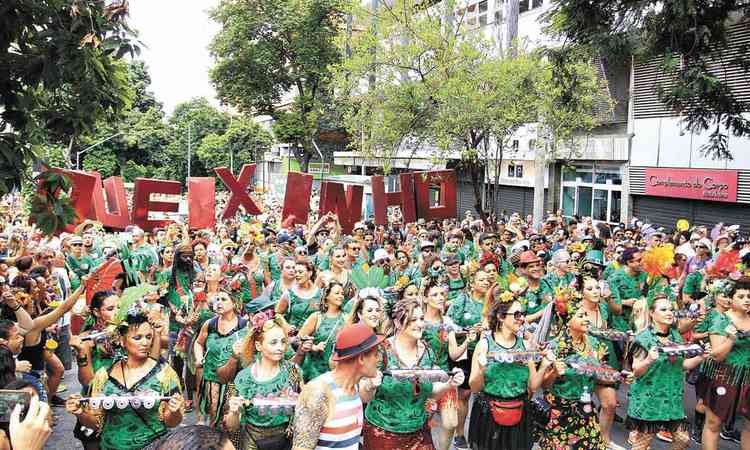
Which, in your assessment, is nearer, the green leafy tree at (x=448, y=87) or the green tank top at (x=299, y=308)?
the green tank top at (x=299, y=308)

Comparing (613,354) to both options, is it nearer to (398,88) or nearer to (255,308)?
(255,308)

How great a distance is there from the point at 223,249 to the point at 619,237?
694cm

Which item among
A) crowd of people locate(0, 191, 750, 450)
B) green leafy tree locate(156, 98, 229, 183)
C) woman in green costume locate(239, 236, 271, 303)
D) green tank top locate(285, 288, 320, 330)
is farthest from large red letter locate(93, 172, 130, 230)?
green leafy tree locate(156, 98, 229, 183)

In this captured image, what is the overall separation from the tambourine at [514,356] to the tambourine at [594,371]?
326 millimetres

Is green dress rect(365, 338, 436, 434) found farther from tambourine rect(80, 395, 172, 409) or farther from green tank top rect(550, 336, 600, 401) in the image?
tambourine rect(80, 395, 172, 409)

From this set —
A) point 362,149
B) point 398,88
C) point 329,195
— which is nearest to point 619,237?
point 329,195

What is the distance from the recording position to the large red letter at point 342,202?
13.3 metres

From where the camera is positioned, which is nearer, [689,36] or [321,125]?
[689,36]

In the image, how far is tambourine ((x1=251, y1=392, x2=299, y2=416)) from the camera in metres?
4.64

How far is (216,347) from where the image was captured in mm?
5984

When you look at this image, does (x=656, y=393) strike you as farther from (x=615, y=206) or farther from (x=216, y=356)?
(x=615, y=206)

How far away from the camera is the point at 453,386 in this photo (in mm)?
4969

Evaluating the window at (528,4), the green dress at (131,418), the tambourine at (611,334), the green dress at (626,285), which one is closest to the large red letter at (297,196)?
the green dress at (626,285)

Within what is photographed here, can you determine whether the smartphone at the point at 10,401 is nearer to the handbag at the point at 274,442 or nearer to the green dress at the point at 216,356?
the handbag at the point at 274,442
